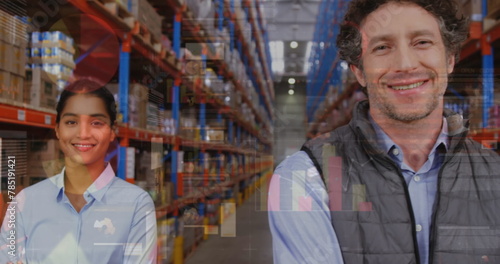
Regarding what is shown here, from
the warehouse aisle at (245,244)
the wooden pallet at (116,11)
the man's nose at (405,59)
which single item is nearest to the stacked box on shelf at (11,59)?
the wooden pallet at (116,11)

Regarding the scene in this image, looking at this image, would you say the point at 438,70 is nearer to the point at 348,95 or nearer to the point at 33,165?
the point at 348,95

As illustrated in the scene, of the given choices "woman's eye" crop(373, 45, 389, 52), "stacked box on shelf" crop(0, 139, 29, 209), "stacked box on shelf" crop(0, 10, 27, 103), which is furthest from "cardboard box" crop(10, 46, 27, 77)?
"woman's eye" crop(373, 45, 389, 52)

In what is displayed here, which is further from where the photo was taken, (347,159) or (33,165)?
(33,165)

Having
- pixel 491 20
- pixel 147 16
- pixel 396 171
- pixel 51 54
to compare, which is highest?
pixel 147 16

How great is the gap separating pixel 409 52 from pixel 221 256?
1.35 metres

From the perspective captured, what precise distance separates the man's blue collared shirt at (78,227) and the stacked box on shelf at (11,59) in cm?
45

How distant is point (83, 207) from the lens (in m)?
2.03

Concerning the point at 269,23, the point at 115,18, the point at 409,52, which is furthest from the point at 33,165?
the point at 409,52

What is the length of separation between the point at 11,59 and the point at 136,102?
716 mm

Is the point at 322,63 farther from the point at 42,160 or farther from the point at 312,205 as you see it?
the point at 42,160

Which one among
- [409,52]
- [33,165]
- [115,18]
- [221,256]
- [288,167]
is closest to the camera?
[409,52]

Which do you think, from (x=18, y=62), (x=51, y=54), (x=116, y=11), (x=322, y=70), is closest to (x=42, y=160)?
(x=18, y=62)

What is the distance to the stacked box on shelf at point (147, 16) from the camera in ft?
8.84

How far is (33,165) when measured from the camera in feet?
6.48
